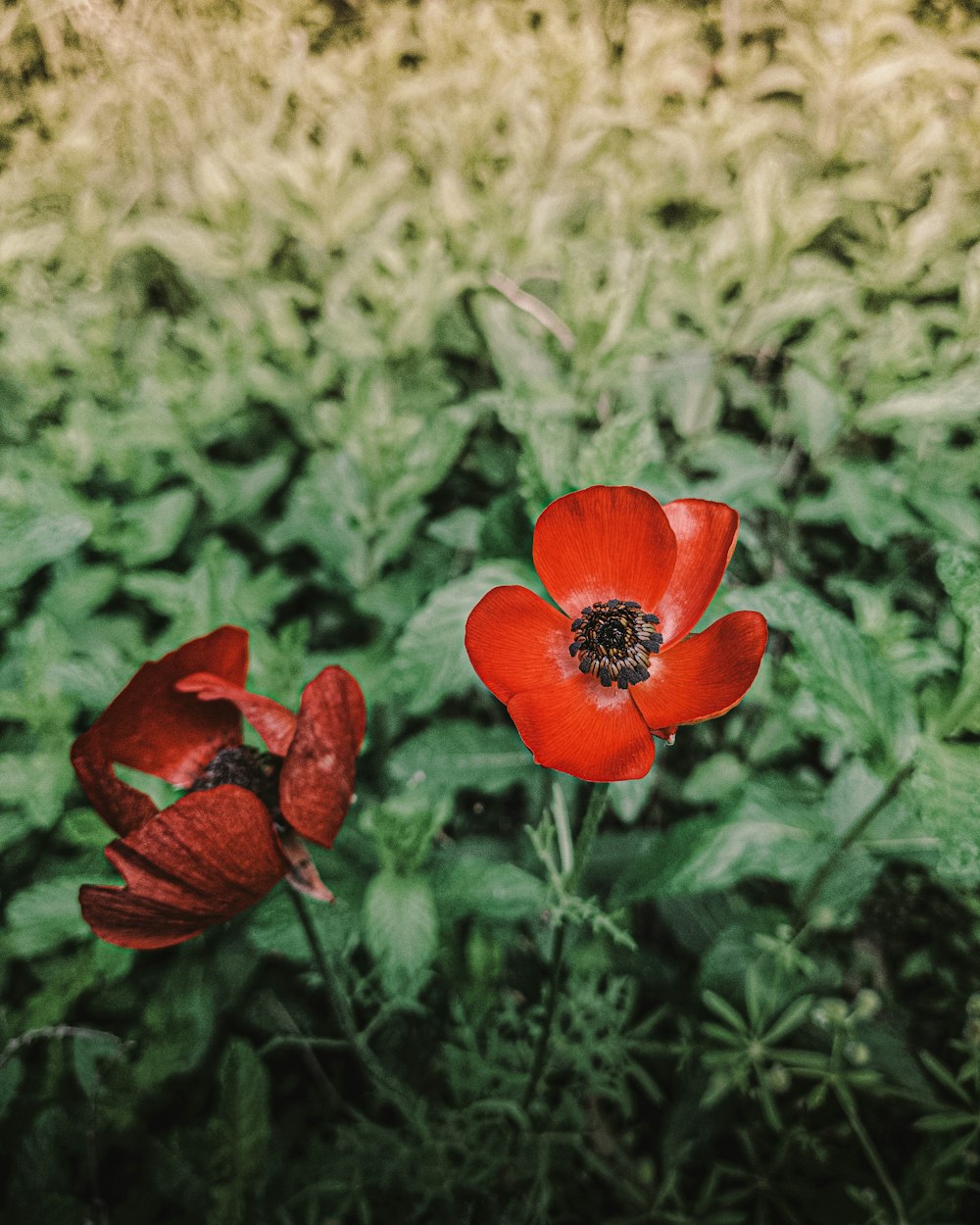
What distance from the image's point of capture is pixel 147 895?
1.74 feet

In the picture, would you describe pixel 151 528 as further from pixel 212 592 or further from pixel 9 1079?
pixel 9 1079

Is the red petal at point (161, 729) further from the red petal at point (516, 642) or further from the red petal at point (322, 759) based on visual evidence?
the red petal at point (516, 642)

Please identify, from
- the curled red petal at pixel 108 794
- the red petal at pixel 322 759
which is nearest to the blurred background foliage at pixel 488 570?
the red petal at pixel 322 759

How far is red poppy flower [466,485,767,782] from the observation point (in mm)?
570

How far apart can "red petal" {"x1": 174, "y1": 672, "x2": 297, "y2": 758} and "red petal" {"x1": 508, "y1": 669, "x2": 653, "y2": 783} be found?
239 mm

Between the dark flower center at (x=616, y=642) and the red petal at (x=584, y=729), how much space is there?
2 centimetres

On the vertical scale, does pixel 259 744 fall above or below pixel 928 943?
above

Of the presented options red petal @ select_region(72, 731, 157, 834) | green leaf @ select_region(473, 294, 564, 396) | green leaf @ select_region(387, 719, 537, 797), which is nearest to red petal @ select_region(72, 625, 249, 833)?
red petal @ select_region(72, 731, 157, 834)

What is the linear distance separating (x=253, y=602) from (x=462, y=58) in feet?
7.06

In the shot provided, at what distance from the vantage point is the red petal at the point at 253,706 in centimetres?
61

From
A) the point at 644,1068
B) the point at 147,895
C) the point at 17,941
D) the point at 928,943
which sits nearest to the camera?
the point at 147,895

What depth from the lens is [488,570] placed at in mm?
969

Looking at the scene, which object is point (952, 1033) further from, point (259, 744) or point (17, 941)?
point (17, 941)

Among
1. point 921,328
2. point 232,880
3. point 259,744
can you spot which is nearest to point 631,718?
point 232,880
